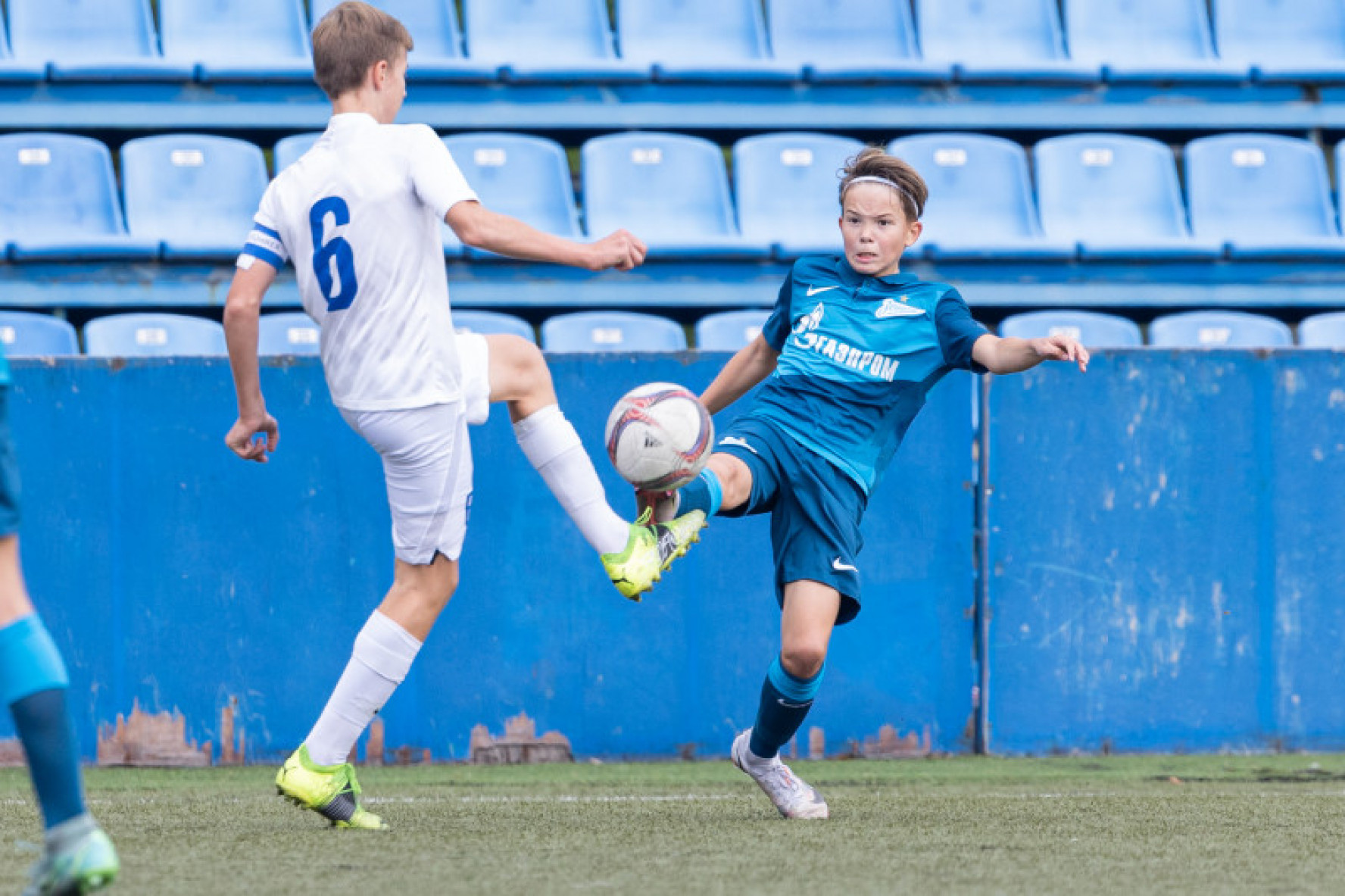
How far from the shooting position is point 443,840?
11.6 feet

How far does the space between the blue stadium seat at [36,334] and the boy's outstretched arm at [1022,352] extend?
4131 millimetres

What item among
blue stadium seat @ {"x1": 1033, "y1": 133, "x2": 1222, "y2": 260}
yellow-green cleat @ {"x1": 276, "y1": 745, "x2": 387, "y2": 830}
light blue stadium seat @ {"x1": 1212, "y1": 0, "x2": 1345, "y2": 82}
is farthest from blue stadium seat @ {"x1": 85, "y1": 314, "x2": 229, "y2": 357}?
light blue stadium seat @ {"x1": 1212, "y1": 0, "x2": 1345, "y2": 82}

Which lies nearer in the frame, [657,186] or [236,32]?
[657,186]

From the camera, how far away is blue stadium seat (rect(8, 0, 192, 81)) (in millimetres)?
7922

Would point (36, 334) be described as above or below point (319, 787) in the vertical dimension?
above

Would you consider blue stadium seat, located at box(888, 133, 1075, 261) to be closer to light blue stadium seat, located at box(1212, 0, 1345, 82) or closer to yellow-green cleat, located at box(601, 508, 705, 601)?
light blue stadium seat, located at box(1212, 0, 1345, 82)

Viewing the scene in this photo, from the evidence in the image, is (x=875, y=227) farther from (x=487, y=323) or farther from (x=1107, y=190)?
(x=1107, y=190)

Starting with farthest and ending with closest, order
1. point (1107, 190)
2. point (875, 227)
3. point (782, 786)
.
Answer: point (1107, 190) < point (875, 227) < point (782, 786)

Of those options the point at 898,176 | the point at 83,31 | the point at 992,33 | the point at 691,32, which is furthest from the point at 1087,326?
the point at 83,31

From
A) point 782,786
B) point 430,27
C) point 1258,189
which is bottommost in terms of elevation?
point 782,786

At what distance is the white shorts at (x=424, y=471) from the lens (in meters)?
3.59

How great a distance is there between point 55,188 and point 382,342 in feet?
15.2

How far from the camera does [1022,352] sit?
3.73 meters

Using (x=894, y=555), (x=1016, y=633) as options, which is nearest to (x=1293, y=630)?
(x=1016, y=633)
